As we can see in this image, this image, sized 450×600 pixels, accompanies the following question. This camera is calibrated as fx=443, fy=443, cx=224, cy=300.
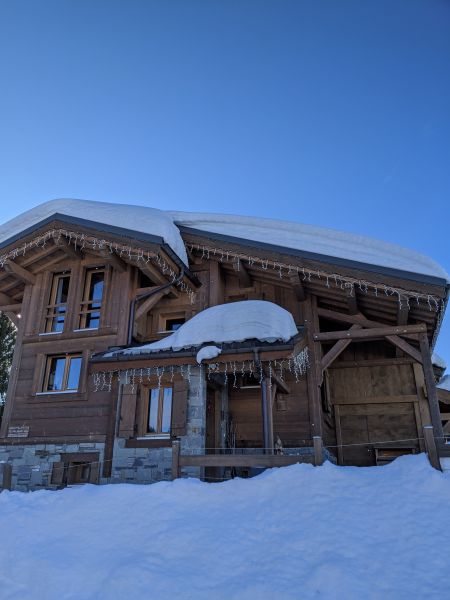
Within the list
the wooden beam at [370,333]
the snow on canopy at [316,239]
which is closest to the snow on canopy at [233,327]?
the wooden beam at [370,333]

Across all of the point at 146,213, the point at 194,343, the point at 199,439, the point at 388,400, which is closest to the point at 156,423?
the point at 199,439

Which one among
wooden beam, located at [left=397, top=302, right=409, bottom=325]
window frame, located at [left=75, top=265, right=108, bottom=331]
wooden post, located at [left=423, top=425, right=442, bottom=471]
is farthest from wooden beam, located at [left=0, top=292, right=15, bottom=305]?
wooden post, located at [left=423, top=425, right=442, bottom=471]

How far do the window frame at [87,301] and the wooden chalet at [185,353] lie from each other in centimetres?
6

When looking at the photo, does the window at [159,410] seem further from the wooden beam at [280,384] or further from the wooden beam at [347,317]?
the wooden beam at [347,317]

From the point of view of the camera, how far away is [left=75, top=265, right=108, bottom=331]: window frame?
462 inches

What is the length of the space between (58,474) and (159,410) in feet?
9.11

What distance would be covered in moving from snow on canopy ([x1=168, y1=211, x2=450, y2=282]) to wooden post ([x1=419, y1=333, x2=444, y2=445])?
165cm

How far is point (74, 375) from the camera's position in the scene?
452 inches

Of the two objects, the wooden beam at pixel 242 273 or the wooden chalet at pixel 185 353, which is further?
the wooden beam at pixel 242 273

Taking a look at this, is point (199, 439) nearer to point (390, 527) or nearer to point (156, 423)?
point (156, 423)

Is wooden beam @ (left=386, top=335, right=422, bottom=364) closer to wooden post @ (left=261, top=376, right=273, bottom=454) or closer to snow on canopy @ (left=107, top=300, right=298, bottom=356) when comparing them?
snow on canopy @ (left=107, top=300, right=298, bottom=356)

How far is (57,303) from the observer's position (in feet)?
41.2

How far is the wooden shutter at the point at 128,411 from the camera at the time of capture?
9984 mm

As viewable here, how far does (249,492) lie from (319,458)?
A: 1.24 meters
